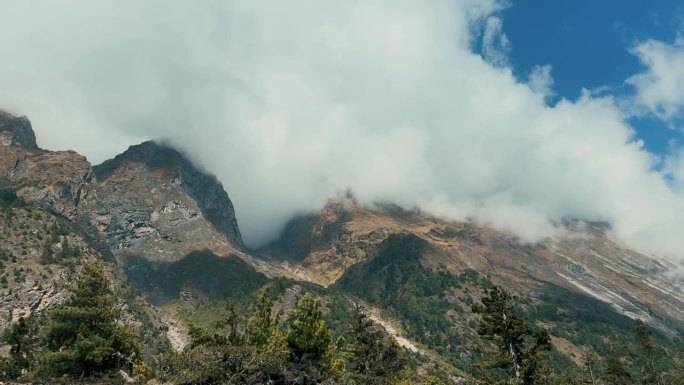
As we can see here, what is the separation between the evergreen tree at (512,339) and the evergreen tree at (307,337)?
16461mm

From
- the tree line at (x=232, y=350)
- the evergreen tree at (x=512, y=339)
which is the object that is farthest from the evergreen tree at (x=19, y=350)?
the evergreen tree at (x=512, y=339)

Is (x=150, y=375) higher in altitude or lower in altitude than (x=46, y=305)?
higher

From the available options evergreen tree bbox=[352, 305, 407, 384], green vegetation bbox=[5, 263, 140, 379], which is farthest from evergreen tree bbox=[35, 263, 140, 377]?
evergreen tree bbox=[352, 305, 407, 384]

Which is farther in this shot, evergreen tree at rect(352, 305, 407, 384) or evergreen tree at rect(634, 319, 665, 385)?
evergreen tree at rect(634, 319, 665, 385)

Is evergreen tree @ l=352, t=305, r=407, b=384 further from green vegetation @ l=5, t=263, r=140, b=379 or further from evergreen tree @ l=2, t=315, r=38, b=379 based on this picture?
evergreen tree @ l=2, t=315, r=38, b=379

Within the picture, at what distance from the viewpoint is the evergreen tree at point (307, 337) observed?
50219 millimetres

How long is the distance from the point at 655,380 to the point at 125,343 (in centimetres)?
10258

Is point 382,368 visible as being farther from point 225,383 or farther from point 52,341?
point 52,341

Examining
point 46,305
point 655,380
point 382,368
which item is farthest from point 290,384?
point 46,305

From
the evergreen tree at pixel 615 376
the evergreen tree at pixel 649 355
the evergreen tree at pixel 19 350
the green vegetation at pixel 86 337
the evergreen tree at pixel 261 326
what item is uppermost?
the evergreen tree at pixel 649 355

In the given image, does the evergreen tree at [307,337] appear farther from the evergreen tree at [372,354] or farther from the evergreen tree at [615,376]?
the evergreen tree at [615,376]

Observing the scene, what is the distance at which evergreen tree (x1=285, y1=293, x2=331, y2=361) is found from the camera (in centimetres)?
5022

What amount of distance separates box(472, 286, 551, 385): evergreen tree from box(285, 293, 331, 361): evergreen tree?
1646 centimetres

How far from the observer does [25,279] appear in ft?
638
